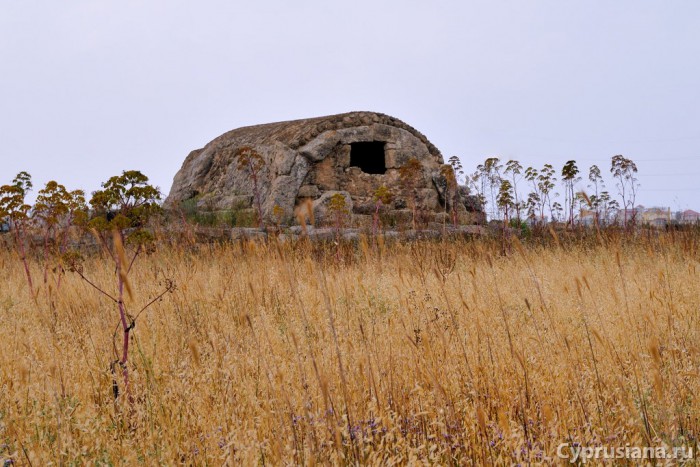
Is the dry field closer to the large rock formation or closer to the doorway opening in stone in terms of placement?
the large rock formation

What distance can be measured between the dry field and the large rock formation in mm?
8668

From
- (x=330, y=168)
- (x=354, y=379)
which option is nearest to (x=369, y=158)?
(x=330, y=168)

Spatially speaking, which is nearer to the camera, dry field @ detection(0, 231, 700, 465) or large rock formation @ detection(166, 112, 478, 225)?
dry field @ detection(0, 231, 700, 465)

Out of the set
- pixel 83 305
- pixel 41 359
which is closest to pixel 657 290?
pixel 41 359

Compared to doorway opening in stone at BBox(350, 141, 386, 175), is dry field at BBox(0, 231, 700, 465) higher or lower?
lower

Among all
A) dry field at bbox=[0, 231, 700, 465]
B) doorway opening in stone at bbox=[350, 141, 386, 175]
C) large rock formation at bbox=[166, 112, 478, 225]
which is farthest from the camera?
doorway opening in stone at bbox=[350, 141, 386, 175]

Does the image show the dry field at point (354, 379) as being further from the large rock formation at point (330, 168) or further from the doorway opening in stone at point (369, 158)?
the doorway opening in stone at point (369, 158)

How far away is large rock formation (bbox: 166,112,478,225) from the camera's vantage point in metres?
13.8

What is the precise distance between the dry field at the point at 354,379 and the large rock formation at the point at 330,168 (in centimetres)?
867

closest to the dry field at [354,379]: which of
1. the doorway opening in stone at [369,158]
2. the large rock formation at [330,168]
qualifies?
the large rock formation at [330,168]

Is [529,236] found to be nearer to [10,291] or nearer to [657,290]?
[657,290]

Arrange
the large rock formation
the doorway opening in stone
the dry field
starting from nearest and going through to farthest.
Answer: the dry field
the large rock formation
the doorway opening in stone

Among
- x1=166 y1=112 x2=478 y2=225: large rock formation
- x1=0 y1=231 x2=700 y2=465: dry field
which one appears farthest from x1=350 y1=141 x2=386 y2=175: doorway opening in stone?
x1=0 y1=231 x2=700 y2=465: dry field

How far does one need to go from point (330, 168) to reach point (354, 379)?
11.9m
